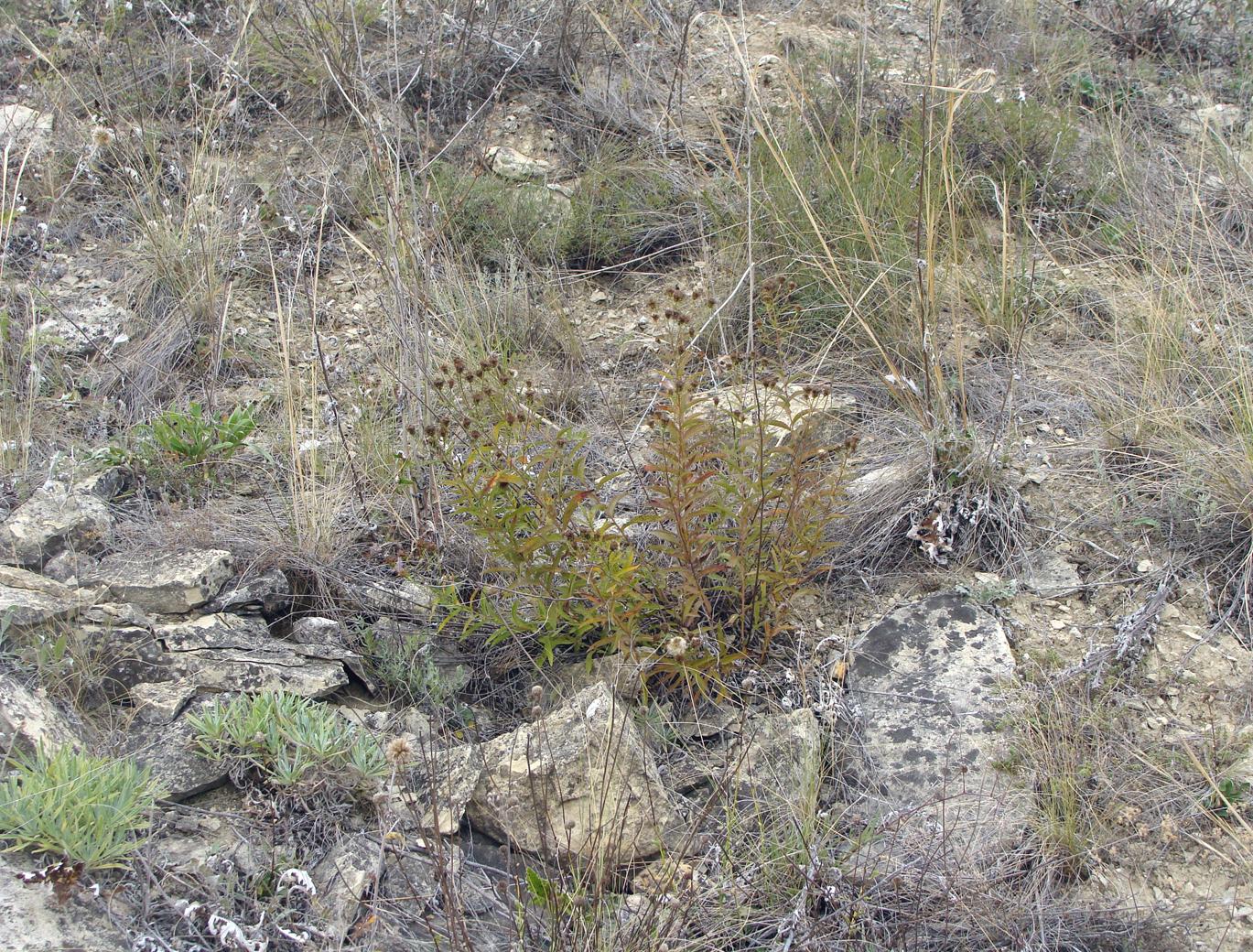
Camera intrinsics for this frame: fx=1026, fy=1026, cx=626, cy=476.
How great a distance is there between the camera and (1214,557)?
9.57ft

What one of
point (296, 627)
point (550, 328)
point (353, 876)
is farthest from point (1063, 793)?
point (550, 328)

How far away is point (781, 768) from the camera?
2457 mm

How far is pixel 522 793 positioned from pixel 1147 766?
1458 millimetres

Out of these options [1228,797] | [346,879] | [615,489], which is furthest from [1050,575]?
[346,879]

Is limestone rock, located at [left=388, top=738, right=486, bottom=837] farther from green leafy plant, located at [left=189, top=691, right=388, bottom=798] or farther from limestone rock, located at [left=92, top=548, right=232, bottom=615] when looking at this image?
limestone rock, located at [left=92, top=548, right=232, bottom=615]

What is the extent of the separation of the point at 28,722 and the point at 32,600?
0.51 meters

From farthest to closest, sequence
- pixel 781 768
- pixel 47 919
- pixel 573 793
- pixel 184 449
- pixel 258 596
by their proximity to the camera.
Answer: pixel 184 449 < pixel 258 596 < pixel 781 768 < pixel 573 793 < pixel 47 919

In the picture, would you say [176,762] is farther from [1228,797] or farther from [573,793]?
[1228,797]

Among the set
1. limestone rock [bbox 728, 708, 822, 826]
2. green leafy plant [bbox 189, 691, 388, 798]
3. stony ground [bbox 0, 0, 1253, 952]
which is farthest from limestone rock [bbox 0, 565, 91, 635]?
limestone rock [bbox 728, 708, 822, 826]

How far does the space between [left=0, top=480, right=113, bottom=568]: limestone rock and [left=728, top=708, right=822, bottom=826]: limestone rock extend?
2.04 meters

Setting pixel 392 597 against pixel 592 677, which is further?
pixel 392 597

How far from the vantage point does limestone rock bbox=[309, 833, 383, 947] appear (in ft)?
6.61

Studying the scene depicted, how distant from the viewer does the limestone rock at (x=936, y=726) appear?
226 centimetres

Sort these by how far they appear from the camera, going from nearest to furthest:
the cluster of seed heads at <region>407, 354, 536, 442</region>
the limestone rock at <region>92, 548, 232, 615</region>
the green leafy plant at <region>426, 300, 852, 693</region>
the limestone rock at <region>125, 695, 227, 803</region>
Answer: the limestone rock at <region>125, 695, 227, 803</region>, the green leafy plant at <region>426, 300, 852, 693</region>, the cluster of seed heads at <region>407, 354, 536, 442</region>, the limestone rock at <region>92, 548, 232, 615</region>
